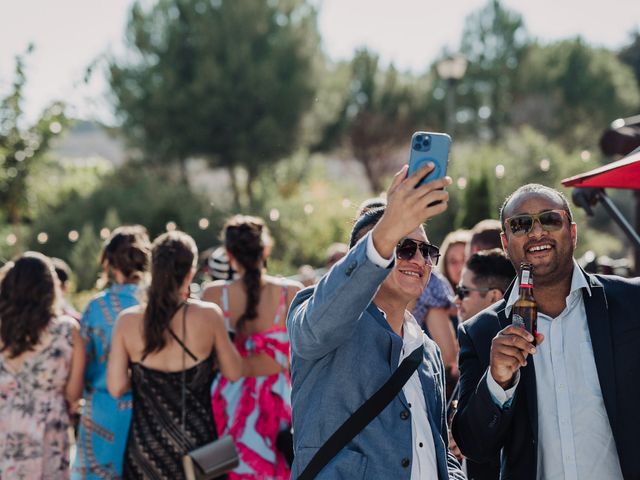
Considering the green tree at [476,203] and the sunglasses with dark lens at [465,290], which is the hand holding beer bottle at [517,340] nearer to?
the sunglasses with dark lens at [465,290]

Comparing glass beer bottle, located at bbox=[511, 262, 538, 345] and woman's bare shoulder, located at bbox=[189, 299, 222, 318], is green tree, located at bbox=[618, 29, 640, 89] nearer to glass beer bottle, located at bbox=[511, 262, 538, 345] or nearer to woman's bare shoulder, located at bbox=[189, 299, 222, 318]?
woman's bare shoulder, located at bbox=[189, 299, 222, 318]

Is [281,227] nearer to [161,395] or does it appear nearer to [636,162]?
[161,395]

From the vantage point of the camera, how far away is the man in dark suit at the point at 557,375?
8.73 feet

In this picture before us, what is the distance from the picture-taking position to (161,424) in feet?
14.7

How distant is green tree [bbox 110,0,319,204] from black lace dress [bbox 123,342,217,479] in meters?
20.6

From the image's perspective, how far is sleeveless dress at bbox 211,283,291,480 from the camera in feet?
16.4

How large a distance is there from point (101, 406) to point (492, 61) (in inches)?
1384

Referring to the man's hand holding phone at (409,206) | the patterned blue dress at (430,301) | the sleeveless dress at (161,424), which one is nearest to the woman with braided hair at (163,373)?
the sleeveless dress at (161,424)

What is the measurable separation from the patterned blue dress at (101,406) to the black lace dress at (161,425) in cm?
31

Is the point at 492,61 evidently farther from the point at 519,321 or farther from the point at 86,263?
the point at 519,321

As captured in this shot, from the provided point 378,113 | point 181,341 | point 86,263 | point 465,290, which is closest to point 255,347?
point 181,341

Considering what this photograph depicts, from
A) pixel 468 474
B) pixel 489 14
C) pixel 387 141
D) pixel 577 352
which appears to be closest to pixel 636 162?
pixel 577 352

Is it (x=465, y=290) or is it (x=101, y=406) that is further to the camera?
(x=101, y=406)

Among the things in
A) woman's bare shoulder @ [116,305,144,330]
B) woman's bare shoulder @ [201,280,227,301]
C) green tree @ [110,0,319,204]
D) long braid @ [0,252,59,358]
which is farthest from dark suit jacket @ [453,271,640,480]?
green tree @ [110,0,319,204]
